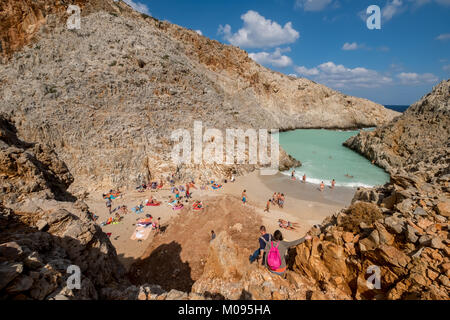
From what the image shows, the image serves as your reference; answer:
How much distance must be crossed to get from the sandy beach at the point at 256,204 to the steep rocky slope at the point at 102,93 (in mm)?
2505

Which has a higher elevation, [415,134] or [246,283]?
[415,134]

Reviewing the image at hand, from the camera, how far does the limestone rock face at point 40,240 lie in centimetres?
279

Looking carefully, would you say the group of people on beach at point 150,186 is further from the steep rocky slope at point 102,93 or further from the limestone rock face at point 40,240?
the limestone rock face at point 40,240

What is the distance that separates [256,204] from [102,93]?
64.7 ft

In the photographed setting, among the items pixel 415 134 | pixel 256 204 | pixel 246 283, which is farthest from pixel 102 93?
pixel 415 134

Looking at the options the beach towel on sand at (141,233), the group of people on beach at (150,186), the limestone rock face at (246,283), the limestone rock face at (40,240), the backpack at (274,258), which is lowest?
the beach towel on sand at (141,233)

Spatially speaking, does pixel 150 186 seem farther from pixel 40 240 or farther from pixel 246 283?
pixel 246 283

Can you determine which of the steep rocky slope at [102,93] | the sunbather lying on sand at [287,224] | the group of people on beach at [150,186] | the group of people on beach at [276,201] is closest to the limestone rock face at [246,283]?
the sunbather lying on sand at [287,224]

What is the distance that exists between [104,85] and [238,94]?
94.3 ft

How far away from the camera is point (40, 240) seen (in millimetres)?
4004

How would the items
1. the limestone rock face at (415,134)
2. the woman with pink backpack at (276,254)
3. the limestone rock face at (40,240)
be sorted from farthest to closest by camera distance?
the limestone rock face at (415,134)
the woman with pink backpack at (276,254)
the limestone rock face at (40,240)

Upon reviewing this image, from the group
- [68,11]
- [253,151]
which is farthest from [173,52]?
[253,151]
